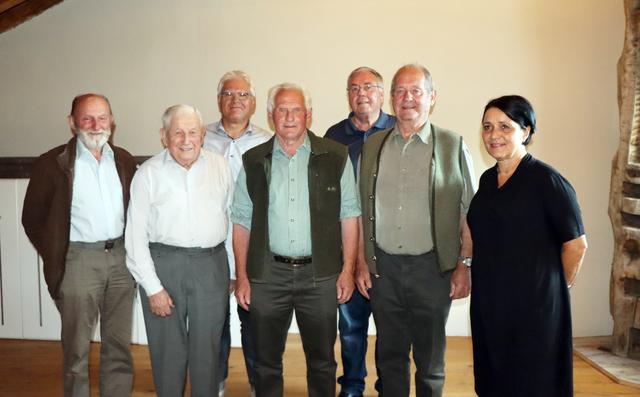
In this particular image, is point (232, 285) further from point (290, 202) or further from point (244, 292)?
point (290, 202)

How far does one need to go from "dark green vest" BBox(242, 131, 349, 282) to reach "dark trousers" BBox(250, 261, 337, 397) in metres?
0.06

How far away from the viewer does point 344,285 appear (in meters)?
2.66

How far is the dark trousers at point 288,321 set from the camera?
8.52ft

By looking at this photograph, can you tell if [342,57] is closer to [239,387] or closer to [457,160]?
[457,160]

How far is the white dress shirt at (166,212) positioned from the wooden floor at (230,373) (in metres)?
1.23

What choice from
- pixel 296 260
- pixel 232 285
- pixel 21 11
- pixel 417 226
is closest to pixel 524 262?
Result: pixel 417 226

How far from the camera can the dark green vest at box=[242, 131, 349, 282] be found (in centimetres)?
257

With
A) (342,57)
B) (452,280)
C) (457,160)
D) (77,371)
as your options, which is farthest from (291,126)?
(342,57)

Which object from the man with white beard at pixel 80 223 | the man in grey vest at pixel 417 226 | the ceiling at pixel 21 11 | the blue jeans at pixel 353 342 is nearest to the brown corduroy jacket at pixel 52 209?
the man with white beard at pixel 80 223

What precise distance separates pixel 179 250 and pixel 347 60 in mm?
2507

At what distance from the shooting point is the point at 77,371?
2.83 m

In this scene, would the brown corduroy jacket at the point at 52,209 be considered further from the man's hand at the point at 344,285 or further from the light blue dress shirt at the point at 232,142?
the man's hand at the point at 344,285

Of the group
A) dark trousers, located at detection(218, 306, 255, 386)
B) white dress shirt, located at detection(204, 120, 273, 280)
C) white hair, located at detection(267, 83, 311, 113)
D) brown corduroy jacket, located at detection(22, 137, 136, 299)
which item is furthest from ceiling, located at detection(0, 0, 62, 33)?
dark trousers, located at detection(218, 306, 255, 386)

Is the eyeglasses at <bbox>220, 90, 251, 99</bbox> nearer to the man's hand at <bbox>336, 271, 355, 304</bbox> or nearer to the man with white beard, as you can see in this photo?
the man with white beard
